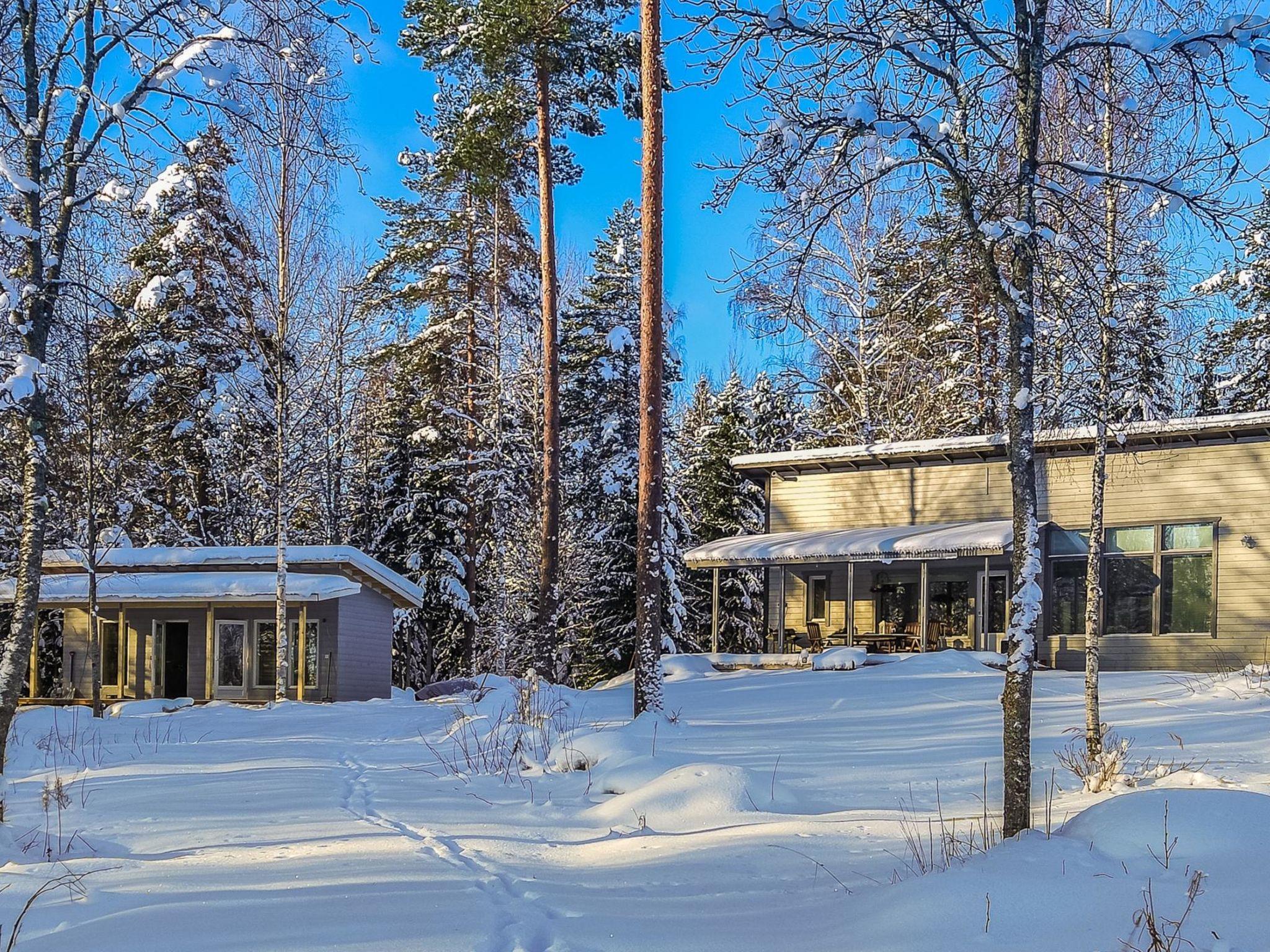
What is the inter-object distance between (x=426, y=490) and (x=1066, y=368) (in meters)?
20.5

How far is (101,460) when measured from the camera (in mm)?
20531

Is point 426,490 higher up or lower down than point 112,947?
higher up

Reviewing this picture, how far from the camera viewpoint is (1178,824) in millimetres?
4781

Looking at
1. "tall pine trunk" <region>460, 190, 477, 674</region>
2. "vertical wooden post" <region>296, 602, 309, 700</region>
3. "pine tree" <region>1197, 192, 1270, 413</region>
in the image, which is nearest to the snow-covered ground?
"vertical wooden post" <region>296, 602, 309, 700</region>

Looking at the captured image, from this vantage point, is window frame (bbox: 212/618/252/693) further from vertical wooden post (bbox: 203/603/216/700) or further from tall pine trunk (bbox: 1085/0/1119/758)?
tall pine trunk (bbox: 1085/0/1119/758)

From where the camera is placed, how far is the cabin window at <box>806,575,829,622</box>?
23219 mm

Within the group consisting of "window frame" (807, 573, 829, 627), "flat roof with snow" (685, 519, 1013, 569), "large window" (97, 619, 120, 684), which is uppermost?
"flat roof with snow" (685, 519, 1013, 569)

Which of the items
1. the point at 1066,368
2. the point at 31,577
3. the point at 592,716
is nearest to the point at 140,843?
the point at 31,577

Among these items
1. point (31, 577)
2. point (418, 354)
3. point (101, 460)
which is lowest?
point (31, 577)

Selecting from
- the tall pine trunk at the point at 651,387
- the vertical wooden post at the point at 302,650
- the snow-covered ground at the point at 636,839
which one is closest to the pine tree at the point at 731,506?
the vertical wooden post at the point at 302,650

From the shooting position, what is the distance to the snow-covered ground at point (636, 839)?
433cm

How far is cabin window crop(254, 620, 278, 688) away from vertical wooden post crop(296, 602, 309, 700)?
50cm

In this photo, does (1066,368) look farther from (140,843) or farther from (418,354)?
(418,354)

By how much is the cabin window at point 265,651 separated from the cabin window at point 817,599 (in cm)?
1129
